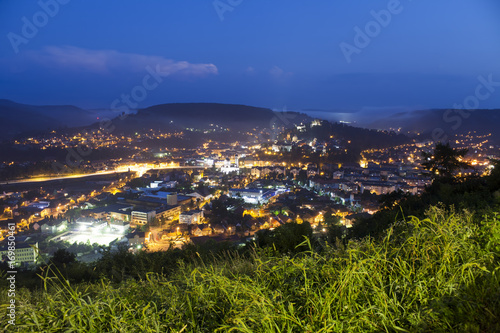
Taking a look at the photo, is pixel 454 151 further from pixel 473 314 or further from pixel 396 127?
pixel 396 127

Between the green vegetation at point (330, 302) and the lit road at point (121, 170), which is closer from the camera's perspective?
the green vegetation at point (330, 302)

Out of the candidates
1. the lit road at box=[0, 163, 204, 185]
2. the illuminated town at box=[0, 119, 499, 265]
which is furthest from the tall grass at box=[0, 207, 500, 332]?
the lit road at box=[0, 163, 204, 185]

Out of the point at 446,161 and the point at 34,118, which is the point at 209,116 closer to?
the point at 34,118

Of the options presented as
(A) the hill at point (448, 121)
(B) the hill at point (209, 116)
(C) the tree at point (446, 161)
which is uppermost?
(B) the hill at point (209, 116)

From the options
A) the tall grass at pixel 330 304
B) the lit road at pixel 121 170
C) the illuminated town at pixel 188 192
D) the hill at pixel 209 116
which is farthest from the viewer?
the hill at pixel 209 116

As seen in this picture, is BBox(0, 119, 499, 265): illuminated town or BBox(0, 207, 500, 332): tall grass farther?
BBox(0, 119, 499, 265): illuminated town

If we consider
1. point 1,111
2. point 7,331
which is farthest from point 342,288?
point 1,111
